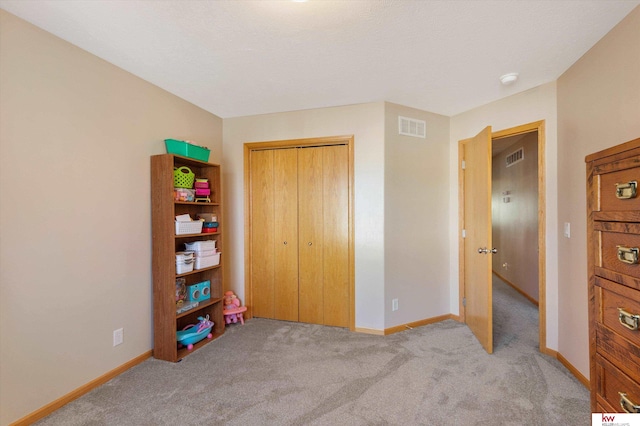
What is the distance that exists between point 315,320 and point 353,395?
124cm

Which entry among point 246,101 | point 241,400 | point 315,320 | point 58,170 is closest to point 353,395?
point 241,400

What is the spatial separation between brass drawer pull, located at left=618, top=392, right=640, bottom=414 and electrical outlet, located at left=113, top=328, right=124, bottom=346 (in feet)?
9.51

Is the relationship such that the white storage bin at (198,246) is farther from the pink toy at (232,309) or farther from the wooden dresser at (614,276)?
the wooden dresser at (614,276)

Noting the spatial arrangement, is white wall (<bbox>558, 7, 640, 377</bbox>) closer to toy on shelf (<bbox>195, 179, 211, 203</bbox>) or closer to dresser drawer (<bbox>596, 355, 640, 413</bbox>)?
dresser drawer (<bbox>596, 355, 640, 413</bbox>)

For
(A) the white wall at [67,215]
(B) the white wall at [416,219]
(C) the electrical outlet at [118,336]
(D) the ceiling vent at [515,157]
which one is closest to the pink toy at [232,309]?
(A) the white wall at [67,215]

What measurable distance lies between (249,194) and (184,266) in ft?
3.71

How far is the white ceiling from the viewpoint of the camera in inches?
60.2

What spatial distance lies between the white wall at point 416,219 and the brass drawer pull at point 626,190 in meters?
1.91

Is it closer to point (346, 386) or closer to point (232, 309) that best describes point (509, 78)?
point (346, 386)

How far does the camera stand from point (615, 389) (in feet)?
3.30

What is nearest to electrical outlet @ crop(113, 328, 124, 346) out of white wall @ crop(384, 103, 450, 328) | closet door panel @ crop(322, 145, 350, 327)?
closet door panel @ crop(322, 145, 350, 327)

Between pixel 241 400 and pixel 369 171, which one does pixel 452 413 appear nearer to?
pixel 241 400

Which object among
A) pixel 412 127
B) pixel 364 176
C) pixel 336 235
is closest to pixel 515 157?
pixel 412 127

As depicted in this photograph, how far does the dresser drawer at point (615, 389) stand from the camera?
0.92 meters
